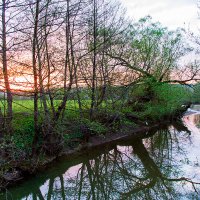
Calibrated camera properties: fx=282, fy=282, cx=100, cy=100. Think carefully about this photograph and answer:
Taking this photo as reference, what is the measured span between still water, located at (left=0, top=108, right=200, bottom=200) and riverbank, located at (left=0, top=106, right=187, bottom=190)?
12.7 inches

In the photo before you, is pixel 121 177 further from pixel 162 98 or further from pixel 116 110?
pixel 162 98

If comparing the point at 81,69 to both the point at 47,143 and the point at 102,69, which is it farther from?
the point at 47,143

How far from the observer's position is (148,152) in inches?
639

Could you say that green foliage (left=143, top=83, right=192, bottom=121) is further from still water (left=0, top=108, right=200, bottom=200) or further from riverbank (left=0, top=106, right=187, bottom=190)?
still water (left=0, top=108, right=200, bottom=200)

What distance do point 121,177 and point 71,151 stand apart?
150 inches

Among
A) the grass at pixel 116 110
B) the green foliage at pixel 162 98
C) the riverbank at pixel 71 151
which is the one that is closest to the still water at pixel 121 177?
the riverbank at pixel 71 151

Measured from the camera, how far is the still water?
9711 mm

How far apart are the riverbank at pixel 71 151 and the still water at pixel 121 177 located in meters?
0.32

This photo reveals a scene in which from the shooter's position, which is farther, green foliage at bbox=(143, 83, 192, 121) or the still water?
green foliage at bbox=(143, 83, 192, 121)

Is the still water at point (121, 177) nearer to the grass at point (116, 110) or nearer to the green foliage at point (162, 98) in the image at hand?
the grass at point (116, 110)

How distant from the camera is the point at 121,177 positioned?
11703mm

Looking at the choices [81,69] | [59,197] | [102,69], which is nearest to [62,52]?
[81,69]

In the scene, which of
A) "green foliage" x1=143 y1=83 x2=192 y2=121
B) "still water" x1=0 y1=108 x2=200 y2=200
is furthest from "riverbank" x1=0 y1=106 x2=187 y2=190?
"green foliage" x1=143 y1=83 x2=192 y2=121

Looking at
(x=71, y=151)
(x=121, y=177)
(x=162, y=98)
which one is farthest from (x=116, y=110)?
(x=162, y=98)
